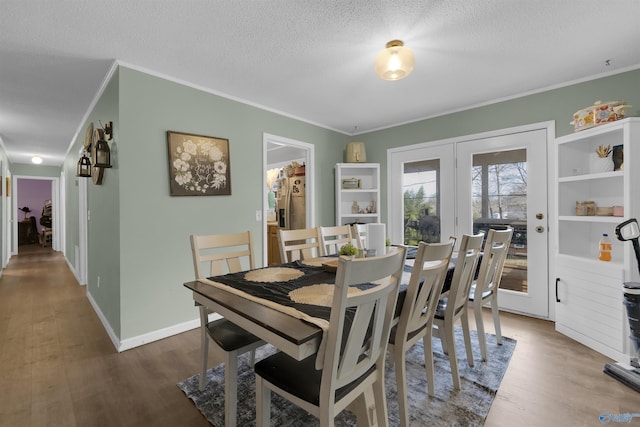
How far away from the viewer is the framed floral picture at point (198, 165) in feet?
8.83

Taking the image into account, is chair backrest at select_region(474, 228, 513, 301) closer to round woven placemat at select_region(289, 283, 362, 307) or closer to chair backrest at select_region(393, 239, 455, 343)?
chair backrest at select_region(393, 239, 455, 343)

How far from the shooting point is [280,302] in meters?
1.29

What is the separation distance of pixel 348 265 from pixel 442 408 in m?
1.37

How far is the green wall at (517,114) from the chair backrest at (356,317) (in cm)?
298

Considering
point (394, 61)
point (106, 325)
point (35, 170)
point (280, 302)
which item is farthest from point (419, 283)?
point (35, 170)

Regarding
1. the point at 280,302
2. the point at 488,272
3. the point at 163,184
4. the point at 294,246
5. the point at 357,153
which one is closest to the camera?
the point at 280,302

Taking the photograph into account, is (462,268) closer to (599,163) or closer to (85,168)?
(599,163)

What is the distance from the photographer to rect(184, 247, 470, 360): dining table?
1015 mm

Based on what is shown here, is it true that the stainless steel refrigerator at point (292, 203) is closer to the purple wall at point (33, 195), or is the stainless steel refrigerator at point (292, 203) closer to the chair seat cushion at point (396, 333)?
the chair seat cushion at point (396, 333)

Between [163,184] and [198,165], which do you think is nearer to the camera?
[163,184]

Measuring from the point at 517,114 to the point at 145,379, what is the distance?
4219 mm

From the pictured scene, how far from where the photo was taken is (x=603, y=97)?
2.68 metres

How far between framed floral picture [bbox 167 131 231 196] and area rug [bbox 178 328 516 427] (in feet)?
5.31

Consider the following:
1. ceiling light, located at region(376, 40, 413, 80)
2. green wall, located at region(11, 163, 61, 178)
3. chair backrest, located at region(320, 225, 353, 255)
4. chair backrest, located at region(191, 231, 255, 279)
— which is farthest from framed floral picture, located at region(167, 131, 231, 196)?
green wall, located at region(11, 163, 61, 178)
